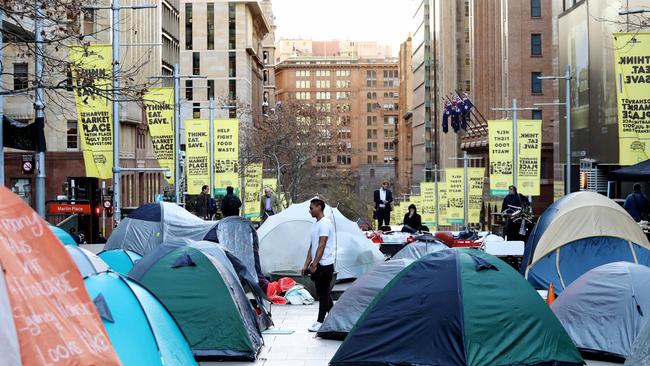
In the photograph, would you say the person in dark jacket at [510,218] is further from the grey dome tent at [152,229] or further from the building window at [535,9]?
the building window at [535,9]

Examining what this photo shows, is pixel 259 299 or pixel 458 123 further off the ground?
pixel 458 123

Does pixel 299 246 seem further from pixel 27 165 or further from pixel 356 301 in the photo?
pixel 356 301

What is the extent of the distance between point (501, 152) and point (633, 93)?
43.8ft

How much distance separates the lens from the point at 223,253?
17.5 m

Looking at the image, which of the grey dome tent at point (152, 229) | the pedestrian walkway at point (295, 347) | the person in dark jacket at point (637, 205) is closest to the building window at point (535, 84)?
the person in dark jacket at point (637, 205)

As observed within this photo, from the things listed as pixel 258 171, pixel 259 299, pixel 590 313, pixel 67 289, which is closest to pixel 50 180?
pixel 258 171

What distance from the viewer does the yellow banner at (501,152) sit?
125ft

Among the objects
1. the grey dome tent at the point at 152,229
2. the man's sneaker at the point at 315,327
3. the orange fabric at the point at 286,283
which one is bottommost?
the man's sneaker at the point at 315,327

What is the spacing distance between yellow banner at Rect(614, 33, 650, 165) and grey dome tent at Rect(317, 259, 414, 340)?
9.78 meters

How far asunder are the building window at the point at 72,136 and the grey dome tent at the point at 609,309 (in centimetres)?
4326

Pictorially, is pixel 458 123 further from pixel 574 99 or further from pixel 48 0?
pixel 48 0

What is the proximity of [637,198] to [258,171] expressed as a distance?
25.4 meters

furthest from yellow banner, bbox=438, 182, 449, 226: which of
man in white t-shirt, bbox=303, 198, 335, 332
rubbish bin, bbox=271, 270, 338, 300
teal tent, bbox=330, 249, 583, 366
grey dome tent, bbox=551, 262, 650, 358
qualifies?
teal tent, bbox=330, 249, 583, 366

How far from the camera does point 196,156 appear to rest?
129 ft
